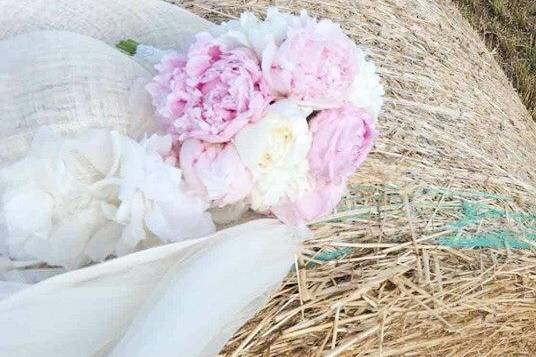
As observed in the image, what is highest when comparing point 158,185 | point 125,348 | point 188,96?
point 188,96

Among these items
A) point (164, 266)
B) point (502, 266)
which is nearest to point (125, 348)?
point (164, 266)

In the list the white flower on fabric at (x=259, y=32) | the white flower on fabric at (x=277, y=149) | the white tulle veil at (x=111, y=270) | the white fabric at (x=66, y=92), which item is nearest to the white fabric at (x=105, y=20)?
the white tulle veil at (x=111, y=270)

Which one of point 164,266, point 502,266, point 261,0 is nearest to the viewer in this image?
point 164,266

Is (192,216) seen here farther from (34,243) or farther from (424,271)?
(424,271)

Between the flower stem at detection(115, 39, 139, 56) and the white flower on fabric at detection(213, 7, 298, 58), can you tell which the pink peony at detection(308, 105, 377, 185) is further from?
the flower stem at detection(115, 39, 139, 56)

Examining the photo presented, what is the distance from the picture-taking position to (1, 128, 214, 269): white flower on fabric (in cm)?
133

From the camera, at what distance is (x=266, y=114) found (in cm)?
134

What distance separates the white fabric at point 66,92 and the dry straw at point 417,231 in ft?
1.22

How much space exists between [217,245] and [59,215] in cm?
23

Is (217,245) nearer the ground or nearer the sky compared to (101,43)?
nearer the ground

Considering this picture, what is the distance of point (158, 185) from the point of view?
1.32m

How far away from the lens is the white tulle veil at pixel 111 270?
4.02ft

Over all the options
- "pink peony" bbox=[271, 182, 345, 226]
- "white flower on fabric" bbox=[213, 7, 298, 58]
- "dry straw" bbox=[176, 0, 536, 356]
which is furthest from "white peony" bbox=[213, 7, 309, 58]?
"dry straw" bbox=[176, 0, 536, 356]

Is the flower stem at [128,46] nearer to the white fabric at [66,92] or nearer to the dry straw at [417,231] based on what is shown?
the white fabric at [66,92]
